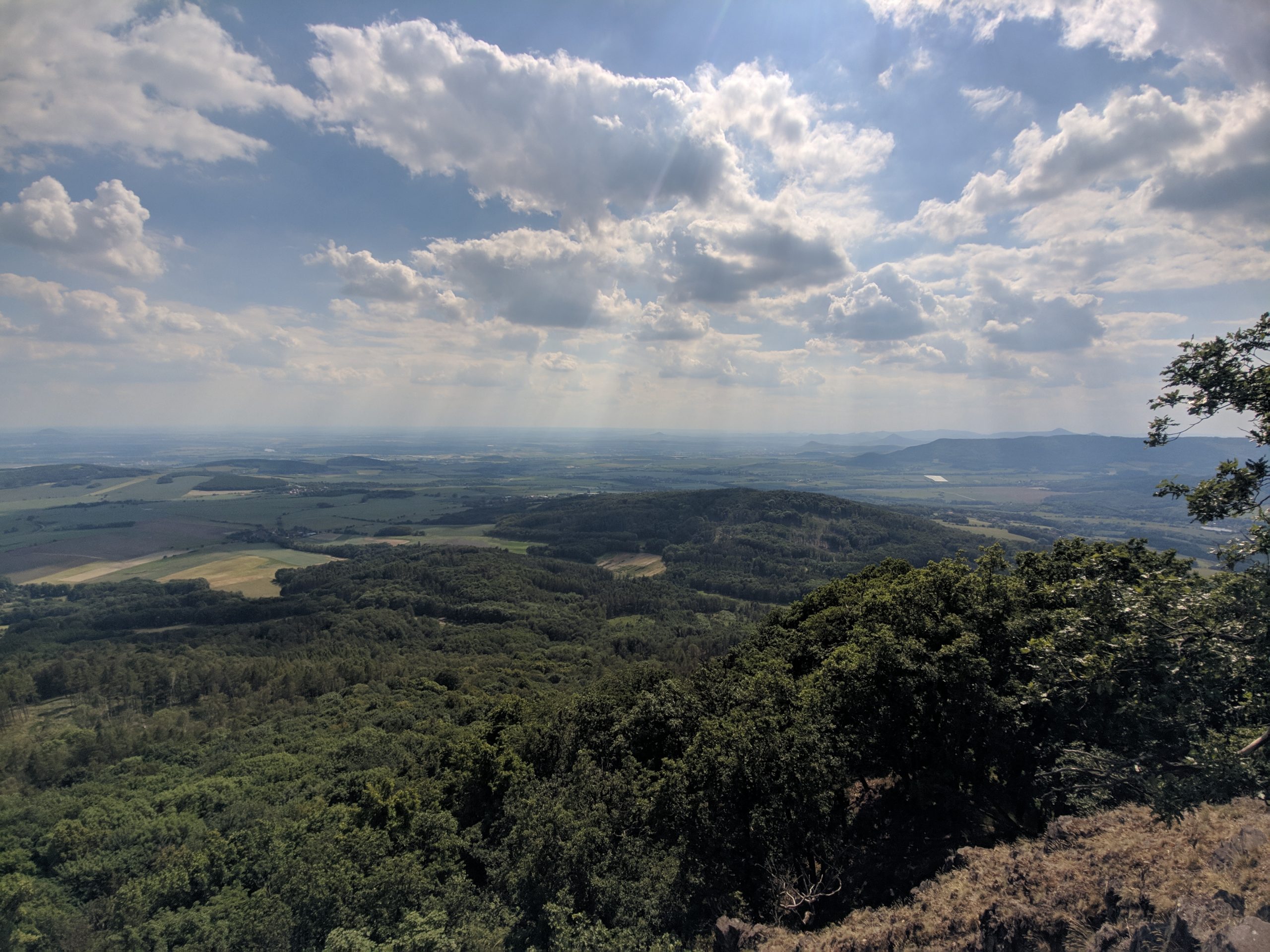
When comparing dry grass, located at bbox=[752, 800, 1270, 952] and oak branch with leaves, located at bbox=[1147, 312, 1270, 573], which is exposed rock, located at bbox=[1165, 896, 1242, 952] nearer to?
dry grass, located at bbox=[752, 800, 1270, 952]

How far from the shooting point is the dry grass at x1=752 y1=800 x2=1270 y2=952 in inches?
539

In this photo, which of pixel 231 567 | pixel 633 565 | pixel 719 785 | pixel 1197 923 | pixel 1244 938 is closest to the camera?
pixel 1244 938

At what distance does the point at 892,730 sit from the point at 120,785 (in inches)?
2896

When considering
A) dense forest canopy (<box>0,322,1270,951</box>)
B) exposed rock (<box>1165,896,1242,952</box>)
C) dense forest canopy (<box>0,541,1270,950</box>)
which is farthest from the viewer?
dense forest canopy (<box>0,541,1270,950</box>)

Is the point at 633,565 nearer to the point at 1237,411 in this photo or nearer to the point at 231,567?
the point at 231,567

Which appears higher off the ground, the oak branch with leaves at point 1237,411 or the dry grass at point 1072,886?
the oak branch with leaves at point 1237,411

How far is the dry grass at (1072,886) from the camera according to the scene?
13688mm

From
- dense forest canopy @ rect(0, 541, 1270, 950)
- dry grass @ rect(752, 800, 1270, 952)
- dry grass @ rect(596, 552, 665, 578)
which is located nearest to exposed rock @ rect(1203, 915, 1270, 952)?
dry grass @ rect(752, 800, 1270, 952)

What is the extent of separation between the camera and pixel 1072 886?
51.0 feet

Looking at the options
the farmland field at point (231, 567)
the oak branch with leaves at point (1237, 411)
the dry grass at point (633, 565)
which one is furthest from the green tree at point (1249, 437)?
the farmland field at point (231, 567)

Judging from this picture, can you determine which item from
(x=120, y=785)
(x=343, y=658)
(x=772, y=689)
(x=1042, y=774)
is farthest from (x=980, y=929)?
(x=343, y=658)

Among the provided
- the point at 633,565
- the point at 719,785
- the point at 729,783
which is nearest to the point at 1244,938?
the point at 729,783

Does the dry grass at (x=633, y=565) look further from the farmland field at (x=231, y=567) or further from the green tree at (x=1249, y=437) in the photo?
the green tree at (x=1249, y=437)

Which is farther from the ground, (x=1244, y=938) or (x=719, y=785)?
(x=1244, y=938)
